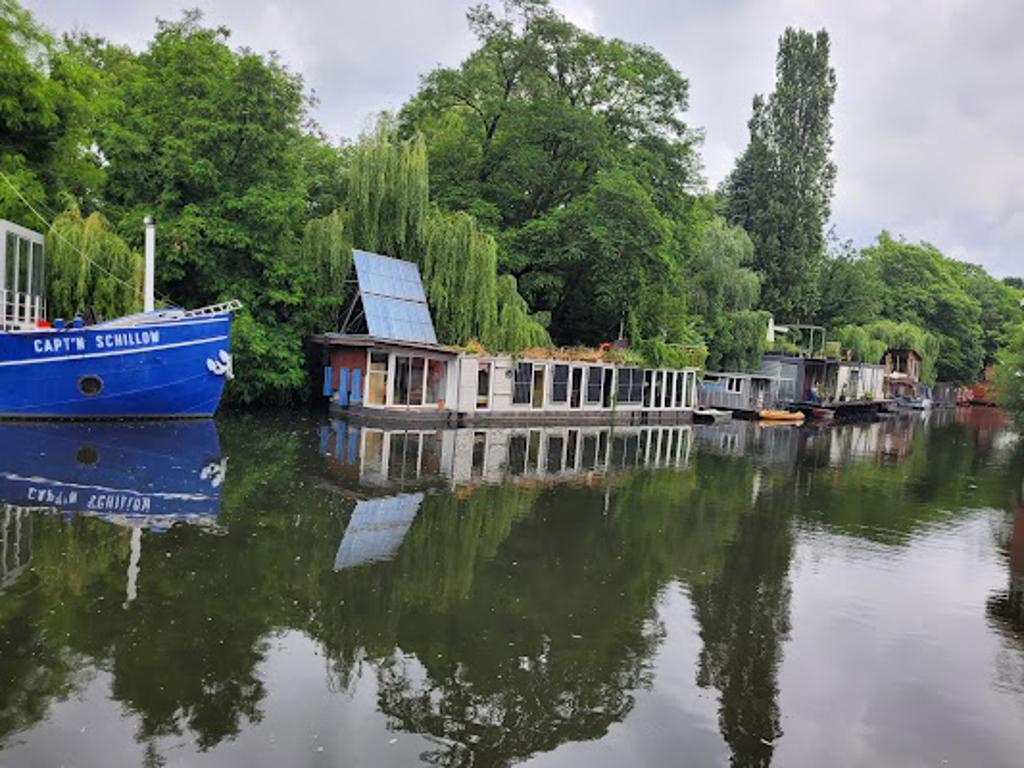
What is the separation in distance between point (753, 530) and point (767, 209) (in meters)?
42.1

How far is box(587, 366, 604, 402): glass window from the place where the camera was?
3184cm

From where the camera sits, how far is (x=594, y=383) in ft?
105

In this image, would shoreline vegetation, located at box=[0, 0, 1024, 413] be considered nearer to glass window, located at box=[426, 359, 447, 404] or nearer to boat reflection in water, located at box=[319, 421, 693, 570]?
glass window, located at box=[426, 359, 447, 404]

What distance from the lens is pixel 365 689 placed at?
247 inches

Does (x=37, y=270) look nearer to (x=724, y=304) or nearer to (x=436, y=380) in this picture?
(x=436, y=380)

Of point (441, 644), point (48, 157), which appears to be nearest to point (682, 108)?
point (48, 157)

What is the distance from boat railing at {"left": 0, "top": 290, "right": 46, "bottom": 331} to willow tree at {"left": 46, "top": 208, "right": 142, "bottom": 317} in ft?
2.24

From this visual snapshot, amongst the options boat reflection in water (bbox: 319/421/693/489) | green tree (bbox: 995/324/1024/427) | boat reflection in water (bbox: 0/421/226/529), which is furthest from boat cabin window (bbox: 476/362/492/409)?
green tree (bbox: 995/324/1024/427)

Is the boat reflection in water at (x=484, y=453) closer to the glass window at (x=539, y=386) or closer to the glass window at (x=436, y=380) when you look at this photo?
the glass window at (x=539, y=386)

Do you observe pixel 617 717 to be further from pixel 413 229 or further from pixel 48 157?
pixel 48 157

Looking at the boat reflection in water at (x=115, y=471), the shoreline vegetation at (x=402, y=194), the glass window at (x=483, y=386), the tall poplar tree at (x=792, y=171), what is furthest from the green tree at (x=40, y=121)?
the tall poplar tree at (x=792, y=171)

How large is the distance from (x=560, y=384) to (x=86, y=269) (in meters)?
16.1

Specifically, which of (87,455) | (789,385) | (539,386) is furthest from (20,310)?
(789,385)

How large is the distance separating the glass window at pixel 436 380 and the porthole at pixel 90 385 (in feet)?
32.9
